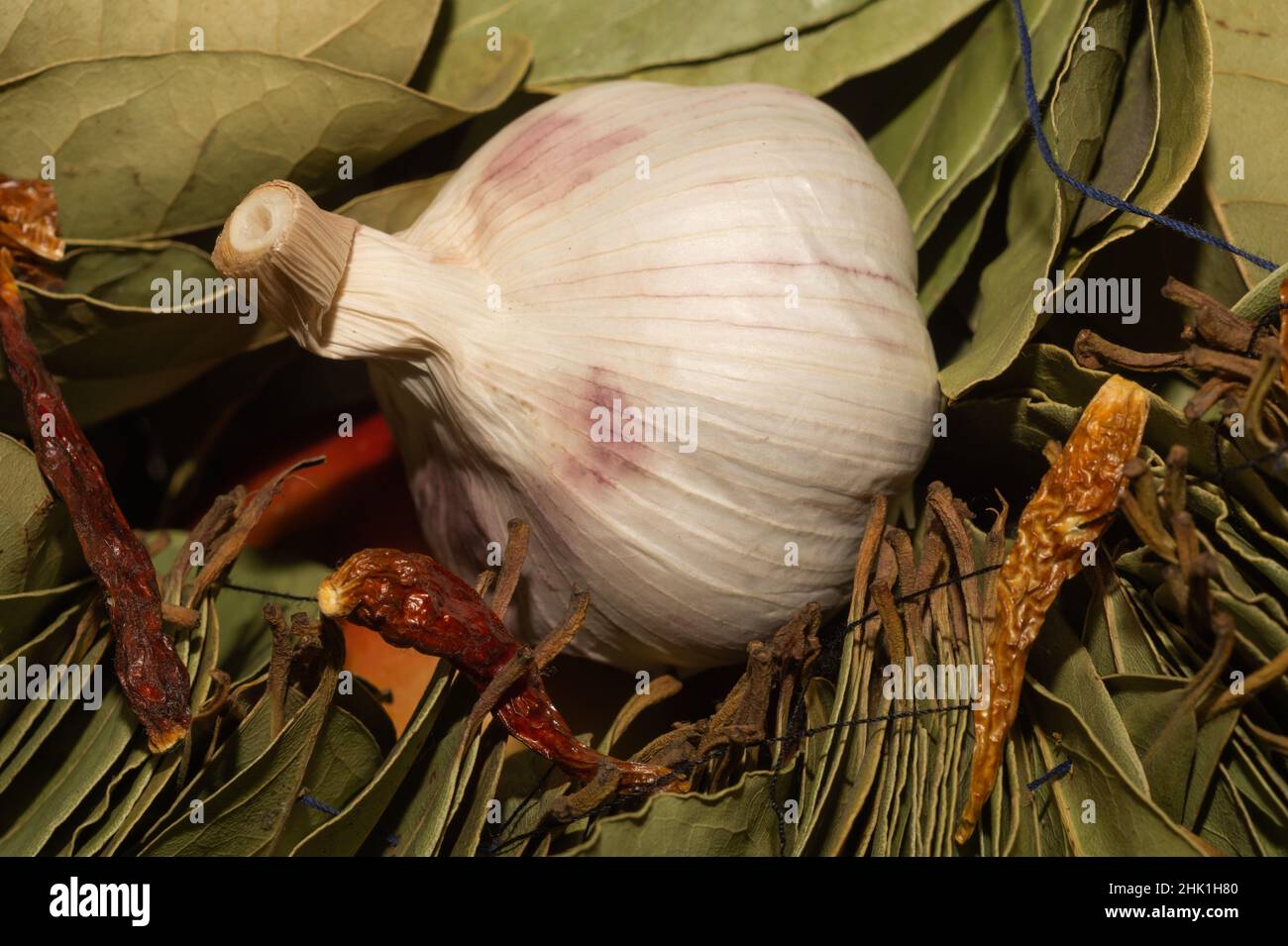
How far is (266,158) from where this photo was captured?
76cm

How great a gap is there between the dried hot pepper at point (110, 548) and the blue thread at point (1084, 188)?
0.57 metres

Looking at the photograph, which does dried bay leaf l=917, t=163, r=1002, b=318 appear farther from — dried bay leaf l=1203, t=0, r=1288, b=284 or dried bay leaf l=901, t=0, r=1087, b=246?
dried bay leaf l=1203, t=0, r=1288, b=284

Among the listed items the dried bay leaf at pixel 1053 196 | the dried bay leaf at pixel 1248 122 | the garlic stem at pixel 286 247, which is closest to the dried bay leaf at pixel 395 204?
the garlic stem at pixel 286 247

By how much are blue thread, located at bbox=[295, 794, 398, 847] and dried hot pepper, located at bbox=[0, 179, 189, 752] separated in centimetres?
8

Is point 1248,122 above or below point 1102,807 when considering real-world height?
above

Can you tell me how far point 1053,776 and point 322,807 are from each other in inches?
16.1

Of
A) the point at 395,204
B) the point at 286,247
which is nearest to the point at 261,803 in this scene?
the point at 286,247

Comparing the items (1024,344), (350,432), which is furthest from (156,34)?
(1024,344)

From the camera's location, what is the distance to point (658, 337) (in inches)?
25.1

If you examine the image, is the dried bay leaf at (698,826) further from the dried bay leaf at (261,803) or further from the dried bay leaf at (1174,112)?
the dried bay leaf at (1174,112)

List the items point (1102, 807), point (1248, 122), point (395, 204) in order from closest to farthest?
point (1102, 807), point (1248, 122), point (395, 204)

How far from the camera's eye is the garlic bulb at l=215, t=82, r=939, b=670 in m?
0.64

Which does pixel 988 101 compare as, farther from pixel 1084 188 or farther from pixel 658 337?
pixel 658 337

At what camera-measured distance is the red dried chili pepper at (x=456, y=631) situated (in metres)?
0.63
